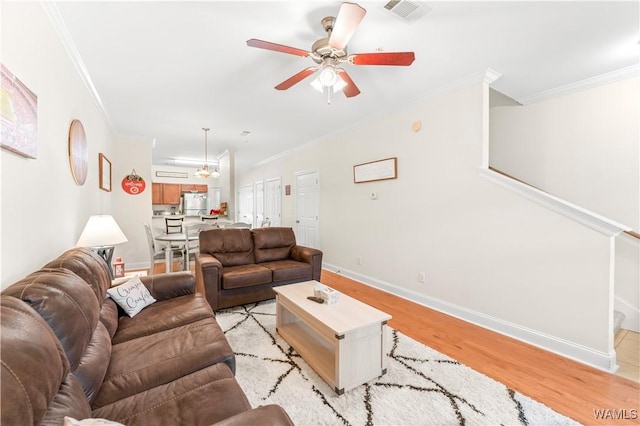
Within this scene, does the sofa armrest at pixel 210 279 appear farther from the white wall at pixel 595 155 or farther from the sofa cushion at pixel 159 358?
the white wall at pixel 595 155

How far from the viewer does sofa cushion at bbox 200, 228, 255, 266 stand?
11.4ft

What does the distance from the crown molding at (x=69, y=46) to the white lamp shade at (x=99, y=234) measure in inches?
58.0

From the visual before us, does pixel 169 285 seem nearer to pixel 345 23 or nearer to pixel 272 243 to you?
pixel 272 243

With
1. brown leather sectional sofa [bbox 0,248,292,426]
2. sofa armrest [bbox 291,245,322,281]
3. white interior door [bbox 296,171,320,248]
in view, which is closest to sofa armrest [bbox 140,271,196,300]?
brown leather sectional sofa [bbox 0,248,292,426]

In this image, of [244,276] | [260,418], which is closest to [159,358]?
[260,418]

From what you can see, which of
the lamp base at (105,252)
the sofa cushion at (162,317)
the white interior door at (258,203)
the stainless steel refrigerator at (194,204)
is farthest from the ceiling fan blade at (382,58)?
the stainless steel refrigerator at (194,204)

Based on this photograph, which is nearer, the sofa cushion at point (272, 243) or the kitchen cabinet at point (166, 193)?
the sofa cushion at point (272, 243)

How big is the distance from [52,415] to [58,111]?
7.56ft

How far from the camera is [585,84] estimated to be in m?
2.88

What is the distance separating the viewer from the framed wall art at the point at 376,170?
3.74 meters

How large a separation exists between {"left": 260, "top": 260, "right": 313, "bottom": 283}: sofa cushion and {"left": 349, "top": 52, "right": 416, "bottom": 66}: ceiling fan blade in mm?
2473

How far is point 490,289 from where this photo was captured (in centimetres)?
276

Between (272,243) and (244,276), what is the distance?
877mm

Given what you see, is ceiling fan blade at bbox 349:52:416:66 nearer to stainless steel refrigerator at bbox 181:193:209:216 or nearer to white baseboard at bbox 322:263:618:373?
white baseboard at bbox 322:263:618:373
